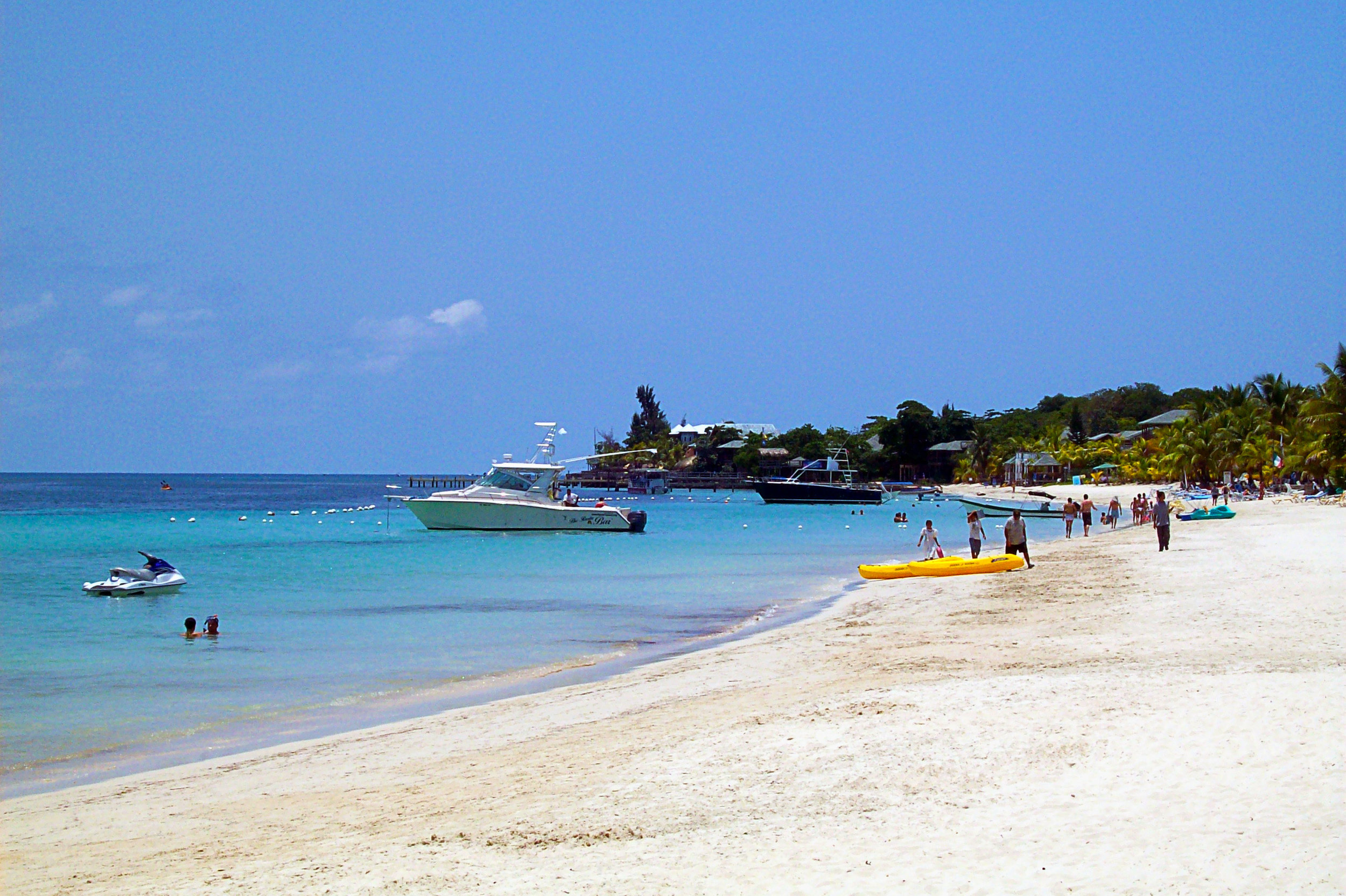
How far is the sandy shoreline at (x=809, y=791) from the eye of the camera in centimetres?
493

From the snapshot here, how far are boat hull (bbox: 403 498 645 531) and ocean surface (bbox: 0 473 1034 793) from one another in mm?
581

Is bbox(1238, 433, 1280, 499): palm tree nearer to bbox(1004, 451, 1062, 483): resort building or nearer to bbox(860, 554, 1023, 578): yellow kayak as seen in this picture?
bbox(1004, 451, 1062, 483): resort building

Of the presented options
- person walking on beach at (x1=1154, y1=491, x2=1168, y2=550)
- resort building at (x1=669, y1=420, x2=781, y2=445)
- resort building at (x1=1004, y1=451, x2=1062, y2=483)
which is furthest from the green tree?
person walking on beach at (x1=1154, y1=491, x2=1168, y2=550)

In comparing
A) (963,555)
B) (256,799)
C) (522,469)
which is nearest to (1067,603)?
(256,799)

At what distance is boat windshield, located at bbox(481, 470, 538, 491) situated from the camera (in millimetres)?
42969

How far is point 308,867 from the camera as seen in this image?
530cm

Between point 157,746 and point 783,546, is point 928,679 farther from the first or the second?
point 783,546

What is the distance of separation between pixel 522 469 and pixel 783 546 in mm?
11737

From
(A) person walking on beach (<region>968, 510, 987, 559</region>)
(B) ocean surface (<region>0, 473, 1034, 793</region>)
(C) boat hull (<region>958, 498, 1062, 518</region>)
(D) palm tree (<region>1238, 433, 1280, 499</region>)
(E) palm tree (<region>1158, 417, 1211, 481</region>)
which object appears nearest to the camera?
(B) ocean surface (<region>0, 473, 1034, 793</region>)

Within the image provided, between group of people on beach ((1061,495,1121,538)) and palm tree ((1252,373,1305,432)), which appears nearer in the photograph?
group of people on beach ((1061,495,1121,538))

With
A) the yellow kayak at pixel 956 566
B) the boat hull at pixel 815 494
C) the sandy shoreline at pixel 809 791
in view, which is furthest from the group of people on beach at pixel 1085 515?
the boat hull at pixel 815 494

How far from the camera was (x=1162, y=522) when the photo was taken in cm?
2352

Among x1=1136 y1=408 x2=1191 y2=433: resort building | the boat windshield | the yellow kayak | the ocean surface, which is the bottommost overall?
the ocean surface

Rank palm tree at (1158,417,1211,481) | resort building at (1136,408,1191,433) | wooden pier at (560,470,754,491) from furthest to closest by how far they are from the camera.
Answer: wooden pier at (560,470,754,491) → resort building at (1136,408,1191,433) → palm tree at (1158,417,1211,481)
